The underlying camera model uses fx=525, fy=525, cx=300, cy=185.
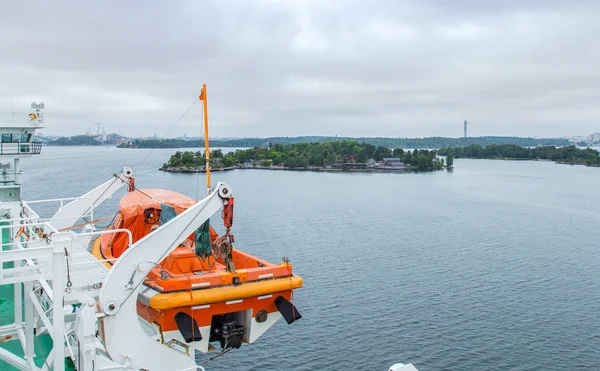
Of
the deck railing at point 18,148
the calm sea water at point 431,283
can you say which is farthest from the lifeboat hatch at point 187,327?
the deck railing at point 18,148

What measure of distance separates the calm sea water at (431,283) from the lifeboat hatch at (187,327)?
46.1 ft

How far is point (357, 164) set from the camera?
173 meters

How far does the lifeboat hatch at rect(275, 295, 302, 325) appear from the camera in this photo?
1247 centimetres

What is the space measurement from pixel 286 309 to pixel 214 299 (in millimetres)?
1917

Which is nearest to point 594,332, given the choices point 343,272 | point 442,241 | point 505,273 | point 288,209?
point 505,273

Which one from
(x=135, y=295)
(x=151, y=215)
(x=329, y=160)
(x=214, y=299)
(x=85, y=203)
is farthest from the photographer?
(x=329, y=160)

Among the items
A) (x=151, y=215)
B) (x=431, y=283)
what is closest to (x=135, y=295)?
(x=151, y=215)

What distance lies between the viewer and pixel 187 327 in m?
11.3

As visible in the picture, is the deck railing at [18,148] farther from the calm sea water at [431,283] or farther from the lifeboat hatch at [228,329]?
the lifeboat hatch at [228,329]

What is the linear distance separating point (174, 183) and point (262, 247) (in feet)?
203

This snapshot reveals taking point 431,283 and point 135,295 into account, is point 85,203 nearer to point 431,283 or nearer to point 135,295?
point 135,295

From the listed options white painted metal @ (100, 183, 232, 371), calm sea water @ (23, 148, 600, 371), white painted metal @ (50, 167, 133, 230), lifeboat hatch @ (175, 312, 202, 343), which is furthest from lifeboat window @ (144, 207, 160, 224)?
calm sea water @ (23, 148, 600, 371)

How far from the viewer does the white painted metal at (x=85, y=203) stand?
18.3 metres

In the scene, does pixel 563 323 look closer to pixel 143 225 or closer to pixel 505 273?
pixel 505 273
